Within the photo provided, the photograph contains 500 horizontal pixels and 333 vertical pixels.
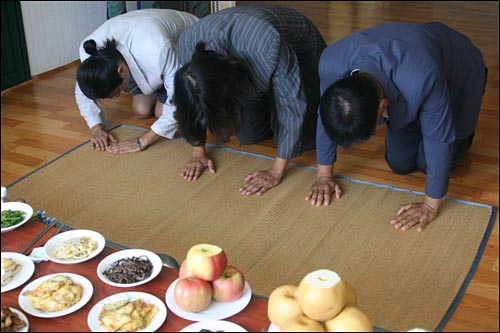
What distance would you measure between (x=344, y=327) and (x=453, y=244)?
3.73 feet

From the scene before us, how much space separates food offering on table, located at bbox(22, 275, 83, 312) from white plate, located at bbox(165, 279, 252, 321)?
0.63 feet

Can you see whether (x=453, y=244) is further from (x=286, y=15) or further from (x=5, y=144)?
(x=5, y=144)

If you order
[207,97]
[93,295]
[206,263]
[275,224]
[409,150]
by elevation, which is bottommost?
[275,224]

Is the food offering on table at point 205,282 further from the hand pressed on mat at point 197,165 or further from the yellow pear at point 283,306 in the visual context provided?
the hand pressed on mat at point 197,165

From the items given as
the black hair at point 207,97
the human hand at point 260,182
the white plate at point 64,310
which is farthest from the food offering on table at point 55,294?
the human hand at point 260,182

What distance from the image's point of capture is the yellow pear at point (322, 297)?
40.8 inches

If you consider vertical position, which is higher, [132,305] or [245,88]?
[245,88]

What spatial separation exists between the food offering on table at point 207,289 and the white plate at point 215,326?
1.1 inches

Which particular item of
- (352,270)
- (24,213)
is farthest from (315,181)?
(24,213)

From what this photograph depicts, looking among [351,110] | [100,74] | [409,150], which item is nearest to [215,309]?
[351,110]

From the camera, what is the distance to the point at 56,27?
3.85 metres

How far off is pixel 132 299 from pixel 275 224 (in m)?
0.98

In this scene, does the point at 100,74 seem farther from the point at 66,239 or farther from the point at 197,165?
the point at 66,239

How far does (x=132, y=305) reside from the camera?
1.23 m
